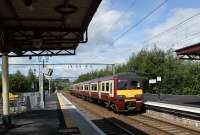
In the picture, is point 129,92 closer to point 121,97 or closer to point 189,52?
point 121,97

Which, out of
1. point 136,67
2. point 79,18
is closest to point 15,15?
point 79,18

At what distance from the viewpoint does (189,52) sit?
26672 mm

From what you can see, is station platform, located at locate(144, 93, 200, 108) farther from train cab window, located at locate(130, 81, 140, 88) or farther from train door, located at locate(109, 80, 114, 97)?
train door, located at locate(109, 80, 114, 97)

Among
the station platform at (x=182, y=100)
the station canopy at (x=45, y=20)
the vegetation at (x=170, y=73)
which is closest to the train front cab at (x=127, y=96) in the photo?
the station platform at (x=182, y=100)

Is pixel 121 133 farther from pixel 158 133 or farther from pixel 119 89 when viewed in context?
pixel 119 89

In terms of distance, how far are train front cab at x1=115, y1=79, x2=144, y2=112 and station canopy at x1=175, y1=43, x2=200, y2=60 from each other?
366cm

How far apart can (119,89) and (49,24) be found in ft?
38.7

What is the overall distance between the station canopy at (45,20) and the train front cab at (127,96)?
5.68m

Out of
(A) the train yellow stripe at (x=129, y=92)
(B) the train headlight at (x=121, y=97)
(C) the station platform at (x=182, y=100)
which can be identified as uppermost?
(A) the train yellow stripe at (x=129, y=92)

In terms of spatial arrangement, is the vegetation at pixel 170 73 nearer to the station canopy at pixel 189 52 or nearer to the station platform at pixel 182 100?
the station platform at pixel 182 100

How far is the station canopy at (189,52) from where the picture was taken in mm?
25298

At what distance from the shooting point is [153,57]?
68438 mm

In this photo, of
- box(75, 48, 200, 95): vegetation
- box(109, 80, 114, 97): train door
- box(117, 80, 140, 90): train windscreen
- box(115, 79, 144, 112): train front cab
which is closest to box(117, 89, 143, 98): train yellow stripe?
box(115, 79, 144, 112): train front cab

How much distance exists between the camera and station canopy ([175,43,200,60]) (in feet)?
83.0
